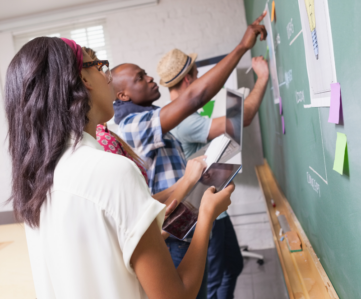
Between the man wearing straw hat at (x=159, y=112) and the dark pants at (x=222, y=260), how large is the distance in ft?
1.63

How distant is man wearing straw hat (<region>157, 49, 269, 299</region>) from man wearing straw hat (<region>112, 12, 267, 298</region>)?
0.29 metres

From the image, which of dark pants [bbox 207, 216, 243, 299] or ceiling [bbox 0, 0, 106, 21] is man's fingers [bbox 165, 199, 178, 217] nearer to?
dark pants [bbox 207, 216, 243, 299]

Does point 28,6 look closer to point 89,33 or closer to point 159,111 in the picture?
point 89,33

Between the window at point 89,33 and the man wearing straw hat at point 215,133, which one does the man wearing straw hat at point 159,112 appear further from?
the window at point 89,33

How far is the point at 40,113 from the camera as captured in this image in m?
0.63

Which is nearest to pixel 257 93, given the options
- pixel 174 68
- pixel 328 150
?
pixel 174 68

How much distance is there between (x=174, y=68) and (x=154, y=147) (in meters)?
0.72

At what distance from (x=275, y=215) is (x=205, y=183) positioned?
89cm

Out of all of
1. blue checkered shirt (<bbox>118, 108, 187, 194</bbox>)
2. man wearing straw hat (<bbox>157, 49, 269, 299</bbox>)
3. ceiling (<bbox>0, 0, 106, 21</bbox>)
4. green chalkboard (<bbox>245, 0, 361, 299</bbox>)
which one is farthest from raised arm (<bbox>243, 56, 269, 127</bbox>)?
ceiling (<bbox>0, 0, 106, 21</bbox>)

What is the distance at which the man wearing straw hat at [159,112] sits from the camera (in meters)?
1.32

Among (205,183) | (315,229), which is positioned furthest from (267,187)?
(205,183)

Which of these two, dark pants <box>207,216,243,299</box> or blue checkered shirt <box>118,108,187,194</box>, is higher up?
blue checkered shirt <box>118,108,187,194</box>

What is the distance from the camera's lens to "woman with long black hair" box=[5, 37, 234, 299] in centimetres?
59

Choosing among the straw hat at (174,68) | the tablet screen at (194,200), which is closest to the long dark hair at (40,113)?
the tablet screen at (194,200)
